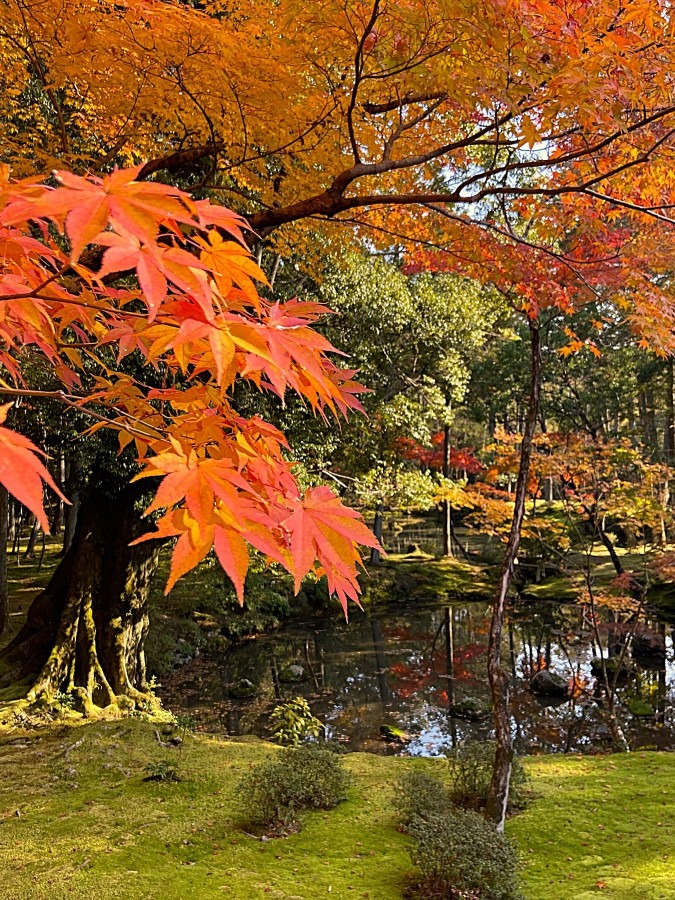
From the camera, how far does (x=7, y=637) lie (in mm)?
10008

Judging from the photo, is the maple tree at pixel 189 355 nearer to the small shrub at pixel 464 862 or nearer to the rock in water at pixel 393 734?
the small shrub at pixel 464 862

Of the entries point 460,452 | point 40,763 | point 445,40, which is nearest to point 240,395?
point 40,763

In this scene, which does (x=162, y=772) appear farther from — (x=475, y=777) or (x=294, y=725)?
(x=475, y=777)

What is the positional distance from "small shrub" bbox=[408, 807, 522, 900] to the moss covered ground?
26 cm

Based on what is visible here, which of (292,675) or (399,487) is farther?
(399,487)

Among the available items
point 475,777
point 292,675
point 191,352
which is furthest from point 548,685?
point 191,352

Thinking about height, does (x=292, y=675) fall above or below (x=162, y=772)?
below

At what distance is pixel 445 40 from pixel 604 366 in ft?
71.2

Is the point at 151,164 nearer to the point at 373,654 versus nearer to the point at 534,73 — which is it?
the point at 534,73

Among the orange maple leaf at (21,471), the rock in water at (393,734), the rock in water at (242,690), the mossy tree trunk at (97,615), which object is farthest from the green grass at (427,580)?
the orange maple leaf at (21,471)

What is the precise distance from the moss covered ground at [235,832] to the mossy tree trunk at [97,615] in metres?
1.00

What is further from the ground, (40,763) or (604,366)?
(604,366)

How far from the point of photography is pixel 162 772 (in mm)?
4852

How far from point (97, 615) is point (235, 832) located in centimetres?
366
